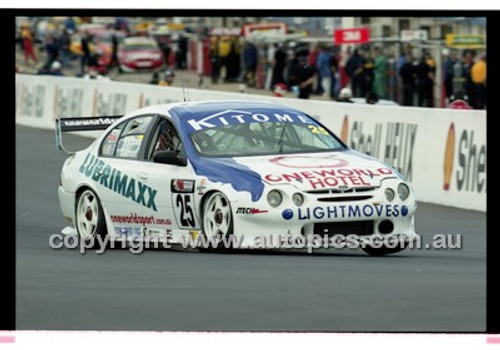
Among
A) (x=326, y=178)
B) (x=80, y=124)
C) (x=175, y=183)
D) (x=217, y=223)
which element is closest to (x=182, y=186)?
(x=175, y=183)

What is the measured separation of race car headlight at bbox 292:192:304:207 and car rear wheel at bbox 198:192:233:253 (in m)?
0.53

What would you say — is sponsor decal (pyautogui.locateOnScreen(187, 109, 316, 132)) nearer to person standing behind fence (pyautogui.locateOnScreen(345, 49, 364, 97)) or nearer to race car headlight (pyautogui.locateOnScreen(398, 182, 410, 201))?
race car headlight (pyautogui.locateOnScreen(398, 182, 410, 201))

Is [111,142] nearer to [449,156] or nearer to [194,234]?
[194,234]

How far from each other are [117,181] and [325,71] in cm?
→ 1195

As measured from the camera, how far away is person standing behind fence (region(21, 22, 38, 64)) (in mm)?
41606

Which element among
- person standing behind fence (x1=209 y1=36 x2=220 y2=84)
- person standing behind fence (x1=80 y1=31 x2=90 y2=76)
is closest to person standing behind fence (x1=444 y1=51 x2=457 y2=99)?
person standing behind fence (x1=209 y1=36 x2=220 y2=84)

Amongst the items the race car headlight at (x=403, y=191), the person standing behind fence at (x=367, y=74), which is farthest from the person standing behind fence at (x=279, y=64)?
the race car headlight at (x=403, y=191)

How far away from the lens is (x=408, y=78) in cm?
2286

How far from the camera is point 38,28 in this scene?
44719 mm

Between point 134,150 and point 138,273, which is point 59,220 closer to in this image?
point 134,150

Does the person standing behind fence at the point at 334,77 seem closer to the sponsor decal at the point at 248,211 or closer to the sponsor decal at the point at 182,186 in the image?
the sponsor decal at the point at 182,186

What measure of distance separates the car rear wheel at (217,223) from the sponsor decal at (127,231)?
929 millimetres
